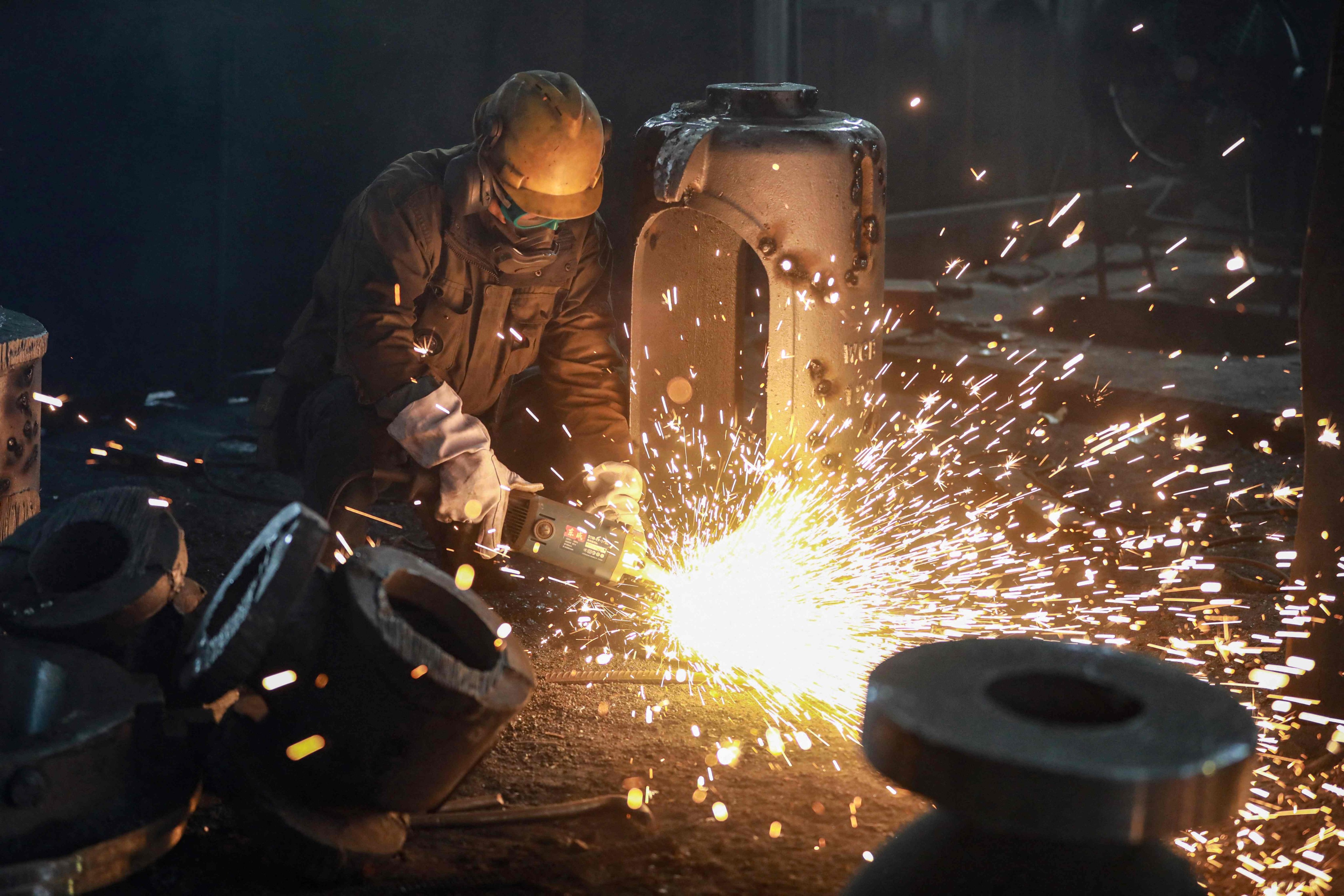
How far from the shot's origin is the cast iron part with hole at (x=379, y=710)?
215cm

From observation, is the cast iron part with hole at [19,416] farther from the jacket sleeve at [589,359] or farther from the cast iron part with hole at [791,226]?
the cast iron part with hole at [791,226]

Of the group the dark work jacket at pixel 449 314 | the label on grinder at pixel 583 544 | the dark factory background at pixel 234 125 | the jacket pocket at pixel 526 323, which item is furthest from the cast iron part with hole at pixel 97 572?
the dark factory background at pixel 234 125

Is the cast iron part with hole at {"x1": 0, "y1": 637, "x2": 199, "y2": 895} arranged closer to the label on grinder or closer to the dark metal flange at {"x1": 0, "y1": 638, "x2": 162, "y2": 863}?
the dark metal flange at {"x1": 0, "y1": 638, "x2": 162, "y2": 863}

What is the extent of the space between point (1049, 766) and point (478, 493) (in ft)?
6.60

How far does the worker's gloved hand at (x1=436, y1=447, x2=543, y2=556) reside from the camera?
11.0 feet

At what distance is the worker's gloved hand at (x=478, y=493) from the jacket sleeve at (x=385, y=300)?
0.77ft

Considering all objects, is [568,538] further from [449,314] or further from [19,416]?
[19,416]

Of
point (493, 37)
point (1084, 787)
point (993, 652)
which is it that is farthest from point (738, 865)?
point (493, 37)

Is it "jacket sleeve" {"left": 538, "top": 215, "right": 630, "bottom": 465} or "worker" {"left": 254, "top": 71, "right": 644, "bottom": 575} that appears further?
"jacket sleeve" {"left": 538, "top": 215, "right": 630, "bottom": 465}

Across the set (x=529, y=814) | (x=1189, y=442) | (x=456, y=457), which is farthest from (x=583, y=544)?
(x=1189, y=442)

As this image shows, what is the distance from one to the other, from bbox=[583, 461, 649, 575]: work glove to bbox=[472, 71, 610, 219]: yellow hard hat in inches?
30.2

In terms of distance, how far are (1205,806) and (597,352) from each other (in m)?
2.58

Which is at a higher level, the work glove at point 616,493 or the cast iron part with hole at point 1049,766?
the cast iron part with hole at point 1049,766

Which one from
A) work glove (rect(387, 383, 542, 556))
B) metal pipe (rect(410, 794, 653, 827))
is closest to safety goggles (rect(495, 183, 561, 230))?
work glove (rect(387, 383, 542, 556))
